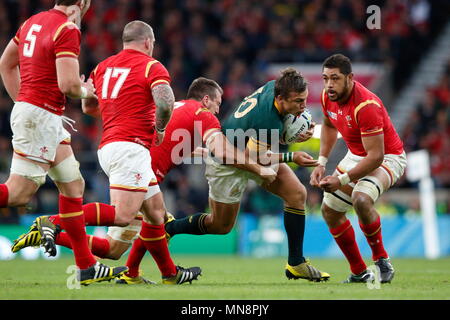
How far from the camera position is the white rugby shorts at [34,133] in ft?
22.0

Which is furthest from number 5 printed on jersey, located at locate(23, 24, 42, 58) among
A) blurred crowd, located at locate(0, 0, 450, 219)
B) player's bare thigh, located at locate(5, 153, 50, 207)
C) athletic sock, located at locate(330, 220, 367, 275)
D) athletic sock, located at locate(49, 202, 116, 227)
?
blurred crowd, located at locate(0, 0, 450, 219)

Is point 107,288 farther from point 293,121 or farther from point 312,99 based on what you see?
point 312,99

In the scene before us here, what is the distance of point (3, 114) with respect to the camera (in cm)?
1683

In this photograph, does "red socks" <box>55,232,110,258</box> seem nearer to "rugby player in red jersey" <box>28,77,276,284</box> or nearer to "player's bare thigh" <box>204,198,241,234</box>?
"rugby player in red jersey" <box>28,77,276,284</box>

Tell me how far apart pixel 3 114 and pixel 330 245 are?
7257 millimetres

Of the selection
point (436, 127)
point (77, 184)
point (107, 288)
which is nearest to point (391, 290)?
point (107, 288)

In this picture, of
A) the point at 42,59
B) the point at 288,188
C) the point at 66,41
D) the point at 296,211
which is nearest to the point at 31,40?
the point at 42,59

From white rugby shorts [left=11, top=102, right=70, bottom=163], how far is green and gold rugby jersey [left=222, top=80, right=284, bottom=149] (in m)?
1.84

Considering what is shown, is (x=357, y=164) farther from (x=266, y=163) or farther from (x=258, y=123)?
(x=258, y=123)

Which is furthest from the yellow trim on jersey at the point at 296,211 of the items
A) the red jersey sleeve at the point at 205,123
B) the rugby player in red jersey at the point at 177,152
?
the red jersey sleeve at the point at 205,123

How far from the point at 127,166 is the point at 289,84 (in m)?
1.71

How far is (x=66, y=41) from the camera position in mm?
6598

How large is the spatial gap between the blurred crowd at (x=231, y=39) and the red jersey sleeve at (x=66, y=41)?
10.0m

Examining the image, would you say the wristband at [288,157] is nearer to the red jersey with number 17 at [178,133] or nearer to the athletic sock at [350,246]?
the red jersey with number 17 at [178,133]
